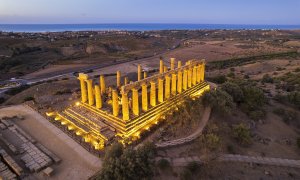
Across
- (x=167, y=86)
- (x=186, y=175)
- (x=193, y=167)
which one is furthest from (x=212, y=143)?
(x=167, y=86)

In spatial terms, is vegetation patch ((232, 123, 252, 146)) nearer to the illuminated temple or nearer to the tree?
the illuminated temple

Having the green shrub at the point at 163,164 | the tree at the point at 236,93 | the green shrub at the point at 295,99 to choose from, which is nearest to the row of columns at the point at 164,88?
the tree at the point at 236,93

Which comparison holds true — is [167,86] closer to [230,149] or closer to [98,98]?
[98,98]

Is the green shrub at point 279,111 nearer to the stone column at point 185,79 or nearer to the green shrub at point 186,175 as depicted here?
the stone column at point 185,79

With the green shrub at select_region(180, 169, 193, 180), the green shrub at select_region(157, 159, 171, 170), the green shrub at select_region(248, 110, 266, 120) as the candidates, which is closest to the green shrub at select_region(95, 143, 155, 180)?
the green shrub at select_region(157, 159, 171, 170)

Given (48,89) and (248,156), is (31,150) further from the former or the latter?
(48,89)
